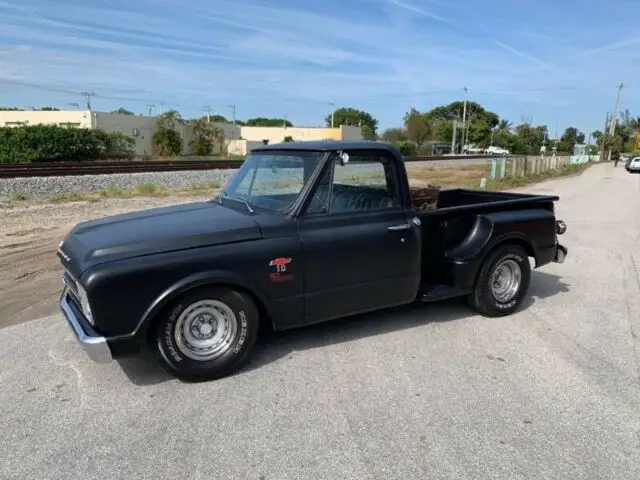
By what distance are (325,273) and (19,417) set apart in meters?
2.39

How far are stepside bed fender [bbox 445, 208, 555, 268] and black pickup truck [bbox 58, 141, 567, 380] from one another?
15 mm

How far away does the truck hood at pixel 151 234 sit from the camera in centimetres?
376

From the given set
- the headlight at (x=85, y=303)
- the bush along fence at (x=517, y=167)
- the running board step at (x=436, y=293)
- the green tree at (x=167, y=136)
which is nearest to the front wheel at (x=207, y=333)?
the headlight at (x=85, y=303)

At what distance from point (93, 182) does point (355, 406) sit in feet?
58.0

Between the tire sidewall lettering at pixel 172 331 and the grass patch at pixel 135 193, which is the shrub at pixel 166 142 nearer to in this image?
the grass patch at pixel 135 193

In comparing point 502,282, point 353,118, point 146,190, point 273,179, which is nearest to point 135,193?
point 146,190

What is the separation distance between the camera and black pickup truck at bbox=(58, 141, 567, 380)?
3740 millimetres

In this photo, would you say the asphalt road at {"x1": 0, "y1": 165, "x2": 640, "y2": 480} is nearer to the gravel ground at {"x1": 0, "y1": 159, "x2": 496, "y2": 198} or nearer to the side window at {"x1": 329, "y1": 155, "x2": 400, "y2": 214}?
the side window at {"x1": 329, "y1": 155, "x2": 400, "y2": 214}

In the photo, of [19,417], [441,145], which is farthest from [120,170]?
[441,145]

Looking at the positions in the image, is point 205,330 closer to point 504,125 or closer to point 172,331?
point 172,331

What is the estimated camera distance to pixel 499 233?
542 centimetres

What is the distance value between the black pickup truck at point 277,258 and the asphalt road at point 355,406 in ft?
1.21

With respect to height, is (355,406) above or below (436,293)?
below

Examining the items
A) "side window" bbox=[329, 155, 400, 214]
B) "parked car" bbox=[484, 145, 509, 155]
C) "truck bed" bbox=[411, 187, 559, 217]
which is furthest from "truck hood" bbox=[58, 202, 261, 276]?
"parked car" bbox=[484, 145, 509, 155]
